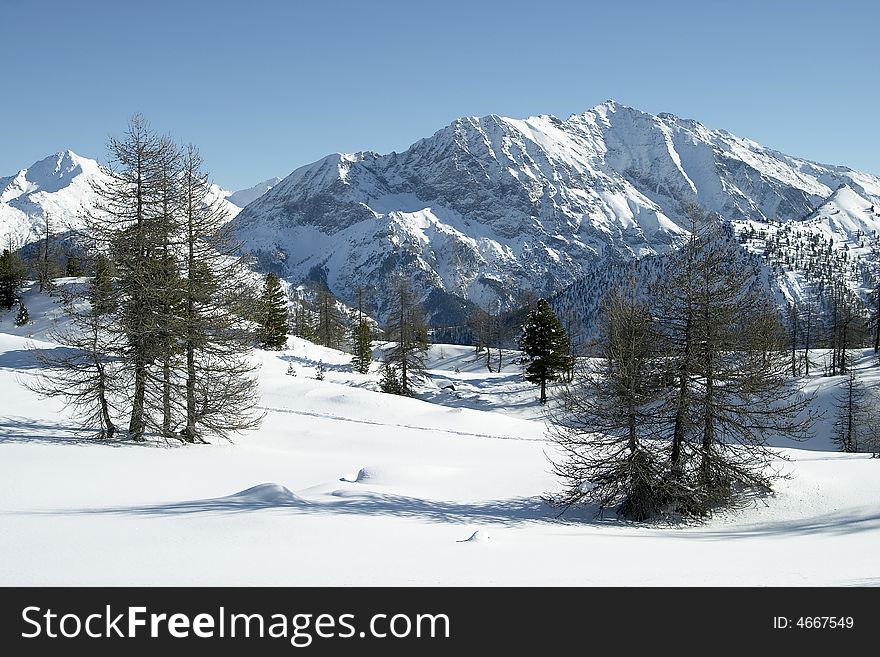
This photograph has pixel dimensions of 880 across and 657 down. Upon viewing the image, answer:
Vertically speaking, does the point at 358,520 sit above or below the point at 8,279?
below

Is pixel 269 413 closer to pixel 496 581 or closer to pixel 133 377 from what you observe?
pixel 133 377

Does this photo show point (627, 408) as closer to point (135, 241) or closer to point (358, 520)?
point (358, 520)

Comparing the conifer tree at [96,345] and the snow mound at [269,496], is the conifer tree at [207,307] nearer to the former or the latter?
the conifer tree at [96,345]

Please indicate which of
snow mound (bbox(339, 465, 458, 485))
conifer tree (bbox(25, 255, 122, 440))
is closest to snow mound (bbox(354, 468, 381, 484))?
snow mound (bbox(339, 465, 458, 485))

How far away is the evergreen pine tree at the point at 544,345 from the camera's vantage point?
186 ft

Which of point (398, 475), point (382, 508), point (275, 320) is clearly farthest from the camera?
point (275, 320)

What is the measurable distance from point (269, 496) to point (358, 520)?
2.50 m

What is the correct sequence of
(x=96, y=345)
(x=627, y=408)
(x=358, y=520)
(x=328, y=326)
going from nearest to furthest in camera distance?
(x=358, y=520) < (x=627, y=408) < (x=96, y=345) < (x=328, y=326)

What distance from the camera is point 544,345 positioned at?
57125 millimetres

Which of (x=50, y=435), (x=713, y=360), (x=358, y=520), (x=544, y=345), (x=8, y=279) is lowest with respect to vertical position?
(x=358, y=520)

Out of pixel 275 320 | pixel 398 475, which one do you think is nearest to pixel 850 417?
pixel 398 475

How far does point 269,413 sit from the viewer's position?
28.5m

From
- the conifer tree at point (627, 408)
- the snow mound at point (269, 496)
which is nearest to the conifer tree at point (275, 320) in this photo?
the snow mound at point (269, 496)

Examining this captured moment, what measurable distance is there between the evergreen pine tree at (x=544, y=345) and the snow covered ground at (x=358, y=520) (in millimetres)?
30740
